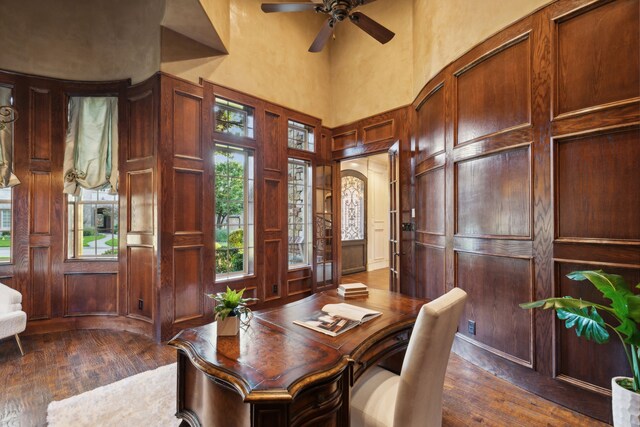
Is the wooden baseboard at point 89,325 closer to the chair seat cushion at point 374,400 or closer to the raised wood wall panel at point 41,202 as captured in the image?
the raised wood wall panel at point 41,202

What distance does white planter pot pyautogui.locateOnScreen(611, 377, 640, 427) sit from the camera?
1506 millimetres

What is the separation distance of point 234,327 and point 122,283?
9.17 feet

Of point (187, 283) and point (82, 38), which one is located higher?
point (82, 38)

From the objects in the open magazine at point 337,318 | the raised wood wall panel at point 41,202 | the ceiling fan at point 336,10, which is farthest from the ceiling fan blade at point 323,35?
the raised wood wall panel at point 41,202

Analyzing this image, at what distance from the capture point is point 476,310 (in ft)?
9.00

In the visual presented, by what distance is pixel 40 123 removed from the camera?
3.38m

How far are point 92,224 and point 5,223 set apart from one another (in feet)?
2.59

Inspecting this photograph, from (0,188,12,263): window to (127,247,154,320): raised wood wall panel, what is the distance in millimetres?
1242

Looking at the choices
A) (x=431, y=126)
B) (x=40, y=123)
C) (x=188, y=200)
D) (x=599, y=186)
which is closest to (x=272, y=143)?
(x=188, y=200)

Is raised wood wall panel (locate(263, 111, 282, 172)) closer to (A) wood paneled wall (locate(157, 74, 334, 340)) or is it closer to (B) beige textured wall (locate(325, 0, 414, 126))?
(A) wood paneled wall (locate(157, 74, 334, 340))

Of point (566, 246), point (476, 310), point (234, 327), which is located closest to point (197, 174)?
point (234, 327)

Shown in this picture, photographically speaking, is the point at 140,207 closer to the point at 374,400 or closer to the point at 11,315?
the point at 11,315

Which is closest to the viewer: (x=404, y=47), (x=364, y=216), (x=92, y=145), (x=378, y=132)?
(x=92, y=145)

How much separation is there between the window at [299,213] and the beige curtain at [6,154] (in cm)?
323
